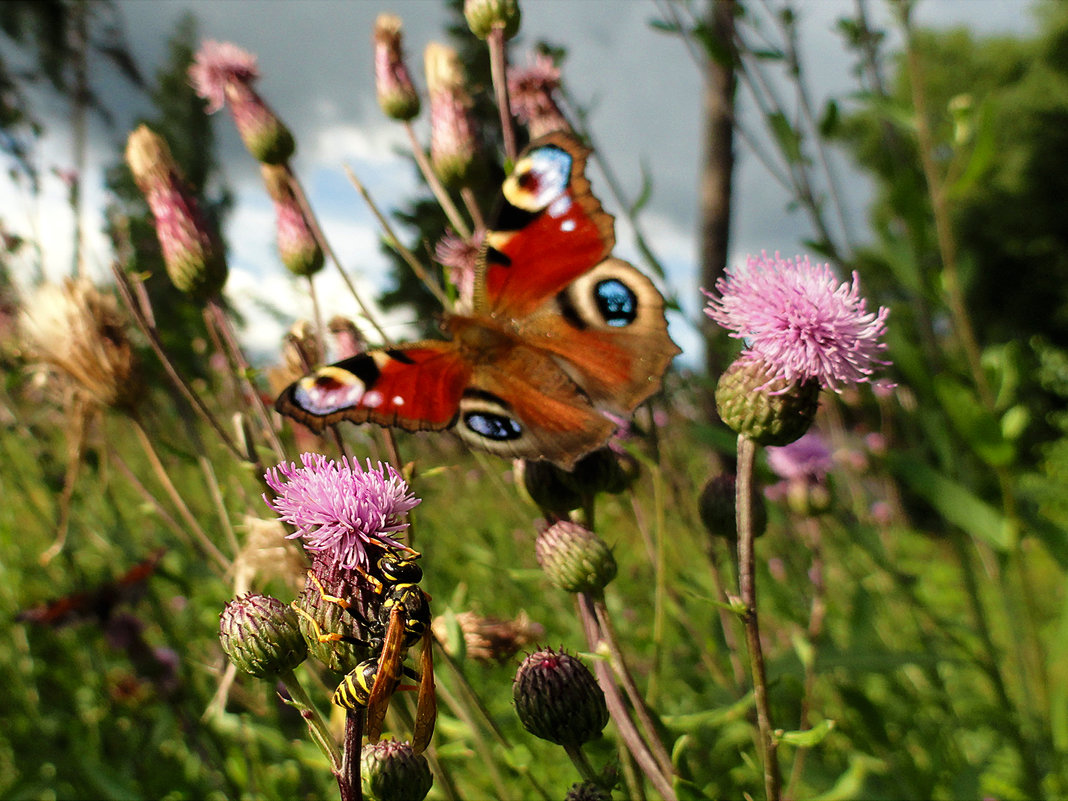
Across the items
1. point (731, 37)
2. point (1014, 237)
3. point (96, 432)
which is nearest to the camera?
point (731, 37)

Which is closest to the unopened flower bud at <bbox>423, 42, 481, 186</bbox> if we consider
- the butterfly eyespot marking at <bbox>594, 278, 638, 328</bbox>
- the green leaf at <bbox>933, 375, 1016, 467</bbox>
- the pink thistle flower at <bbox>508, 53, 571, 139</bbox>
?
the pink thistle flower at <bbox>508, 53, 571, 139</bbox>

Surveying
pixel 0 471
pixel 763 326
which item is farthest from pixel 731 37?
pixel 0 471

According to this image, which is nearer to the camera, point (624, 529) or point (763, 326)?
point (763, 326)

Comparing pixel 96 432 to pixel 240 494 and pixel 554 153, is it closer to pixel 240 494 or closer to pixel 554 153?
pixel 240 494

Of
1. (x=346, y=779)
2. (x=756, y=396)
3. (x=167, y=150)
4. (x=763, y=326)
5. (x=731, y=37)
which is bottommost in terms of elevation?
(x=346, y=779)

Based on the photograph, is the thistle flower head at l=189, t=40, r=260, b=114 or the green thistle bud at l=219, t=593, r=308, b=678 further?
the thistle flower head at l=189, t=40, r=260, b=114

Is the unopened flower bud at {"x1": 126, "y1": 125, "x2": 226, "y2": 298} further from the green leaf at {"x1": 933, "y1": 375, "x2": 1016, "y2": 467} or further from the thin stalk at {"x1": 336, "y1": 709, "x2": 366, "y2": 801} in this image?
the green leaf at {"x1": 933, "y1": 375, "x2": 1016, "y2": 467}

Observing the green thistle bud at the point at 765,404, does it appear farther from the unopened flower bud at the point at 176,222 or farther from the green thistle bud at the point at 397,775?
the unopened flower bud at the point at 176,222

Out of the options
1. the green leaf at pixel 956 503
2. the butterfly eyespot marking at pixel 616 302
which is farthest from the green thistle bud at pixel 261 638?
the green leaf at pixel 956 503
